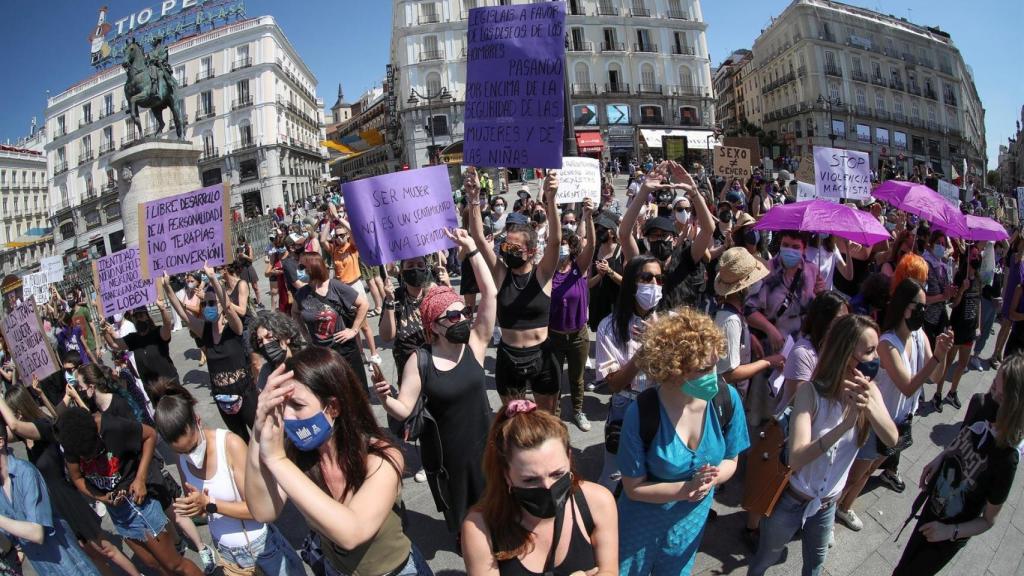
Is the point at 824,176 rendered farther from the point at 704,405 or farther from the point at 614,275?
the point at 704,405

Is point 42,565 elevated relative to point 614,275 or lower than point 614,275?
lower

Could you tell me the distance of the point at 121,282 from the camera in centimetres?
565

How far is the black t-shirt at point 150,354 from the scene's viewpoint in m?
5.31

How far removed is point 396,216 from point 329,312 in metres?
1.00

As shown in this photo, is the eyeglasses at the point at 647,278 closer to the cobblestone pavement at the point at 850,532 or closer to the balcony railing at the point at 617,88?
the cobblestone pavement at the point at 850,532

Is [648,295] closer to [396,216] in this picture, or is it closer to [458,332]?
[458,332]

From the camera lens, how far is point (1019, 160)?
88.6 metres

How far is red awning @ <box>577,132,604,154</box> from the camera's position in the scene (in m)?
41.0

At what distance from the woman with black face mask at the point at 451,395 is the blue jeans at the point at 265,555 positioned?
81cm

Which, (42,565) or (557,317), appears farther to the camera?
(557,317)

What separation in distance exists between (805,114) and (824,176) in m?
54.6

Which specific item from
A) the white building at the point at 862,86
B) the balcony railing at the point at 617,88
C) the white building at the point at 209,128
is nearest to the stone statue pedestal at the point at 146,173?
the balcony railing at the point at 617,88

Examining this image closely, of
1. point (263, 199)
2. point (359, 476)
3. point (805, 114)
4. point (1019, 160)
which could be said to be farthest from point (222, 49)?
point (1019, 160)

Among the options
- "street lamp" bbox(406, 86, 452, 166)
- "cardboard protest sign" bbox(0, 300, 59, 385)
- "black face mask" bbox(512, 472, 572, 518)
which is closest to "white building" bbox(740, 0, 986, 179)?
"street lamp" bbox(406, 86, 452, 166)
